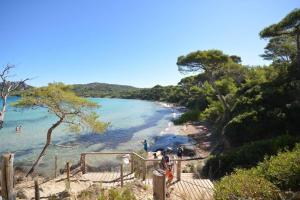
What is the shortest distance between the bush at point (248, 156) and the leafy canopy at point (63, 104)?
24.9 feet

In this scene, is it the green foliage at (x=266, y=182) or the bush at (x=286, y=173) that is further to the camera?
the bush at (x=286, y=173)

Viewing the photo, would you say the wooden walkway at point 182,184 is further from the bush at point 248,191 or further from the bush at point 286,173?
the bush at point 248,191

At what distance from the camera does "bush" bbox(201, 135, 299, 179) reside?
14875 millimetres

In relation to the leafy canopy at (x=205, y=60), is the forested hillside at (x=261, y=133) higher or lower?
lower

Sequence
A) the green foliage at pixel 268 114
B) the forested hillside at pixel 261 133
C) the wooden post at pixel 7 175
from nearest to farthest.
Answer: the wooden post at pixel 7 175, the forested hillside at pixel 261 133, the green foliage at pixel 268 114

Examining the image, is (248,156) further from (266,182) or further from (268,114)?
(266,182)

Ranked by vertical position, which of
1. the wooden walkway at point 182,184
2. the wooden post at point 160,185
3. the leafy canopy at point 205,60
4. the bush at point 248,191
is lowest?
the wooden walkway at point 182,184

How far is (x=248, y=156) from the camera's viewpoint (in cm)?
1524

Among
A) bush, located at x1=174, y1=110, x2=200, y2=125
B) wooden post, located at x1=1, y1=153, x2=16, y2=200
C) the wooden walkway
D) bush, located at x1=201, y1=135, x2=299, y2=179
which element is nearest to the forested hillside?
bush, located at x1=201, y1=135, x2=299, y2=179

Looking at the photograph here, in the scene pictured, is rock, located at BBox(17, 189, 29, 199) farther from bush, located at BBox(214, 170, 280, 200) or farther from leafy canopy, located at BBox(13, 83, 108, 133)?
bush, located at BBox(214, 170, 280, 200)

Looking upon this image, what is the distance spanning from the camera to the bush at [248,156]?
48.8 feet

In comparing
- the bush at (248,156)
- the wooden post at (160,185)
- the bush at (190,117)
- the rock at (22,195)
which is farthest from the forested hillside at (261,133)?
the bush at (190,117)

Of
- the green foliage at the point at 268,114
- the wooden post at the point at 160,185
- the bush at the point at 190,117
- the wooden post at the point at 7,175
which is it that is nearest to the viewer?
the wooden post at the point at 160,185

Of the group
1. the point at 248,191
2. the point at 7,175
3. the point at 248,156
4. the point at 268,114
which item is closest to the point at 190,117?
the point at 268,114
